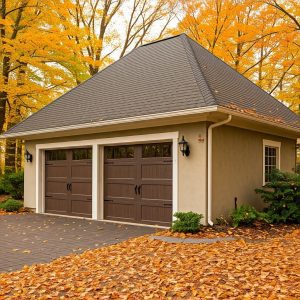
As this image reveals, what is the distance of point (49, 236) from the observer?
8.65 meters

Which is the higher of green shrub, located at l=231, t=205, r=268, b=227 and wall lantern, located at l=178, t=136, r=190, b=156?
wall lantern, located at l=178, t=136, r=190, b=156

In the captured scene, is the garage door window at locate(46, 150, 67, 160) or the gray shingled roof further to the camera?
the garage door window at locate(46, 150, 67, 160)

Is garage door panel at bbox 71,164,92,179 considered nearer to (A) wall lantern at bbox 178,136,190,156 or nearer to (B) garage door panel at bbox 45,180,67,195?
(B) garage door panel at bbox 45,180,67,195

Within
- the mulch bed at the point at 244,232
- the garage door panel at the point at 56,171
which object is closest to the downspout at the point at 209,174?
the mulch bed at the point at 244,232

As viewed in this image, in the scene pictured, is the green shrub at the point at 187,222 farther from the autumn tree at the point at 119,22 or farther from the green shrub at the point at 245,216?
the autumn tree at the point at 119,22

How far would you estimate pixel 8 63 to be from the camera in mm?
16812

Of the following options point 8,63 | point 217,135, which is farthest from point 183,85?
point 8,63

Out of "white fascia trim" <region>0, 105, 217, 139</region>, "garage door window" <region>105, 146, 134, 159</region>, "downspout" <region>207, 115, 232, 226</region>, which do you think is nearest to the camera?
"white fascia trim" <region>0, 105, 217, 139</region>

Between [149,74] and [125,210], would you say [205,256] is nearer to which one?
[125,210]

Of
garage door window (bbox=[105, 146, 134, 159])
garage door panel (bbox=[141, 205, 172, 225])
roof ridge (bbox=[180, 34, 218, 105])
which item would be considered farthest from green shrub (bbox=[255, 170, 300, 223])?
garage door window (bbox=[105, 146, 134, 159])

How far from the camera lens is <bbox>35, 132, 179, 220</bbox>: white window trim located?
9477 millimetres

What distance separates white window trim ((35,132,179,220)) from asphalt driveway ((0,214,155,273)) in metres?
0.79

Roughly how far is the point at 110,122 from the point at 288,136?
21.2ft

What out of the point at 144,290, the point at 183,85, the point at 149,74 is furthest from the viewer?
the point at 149,74
